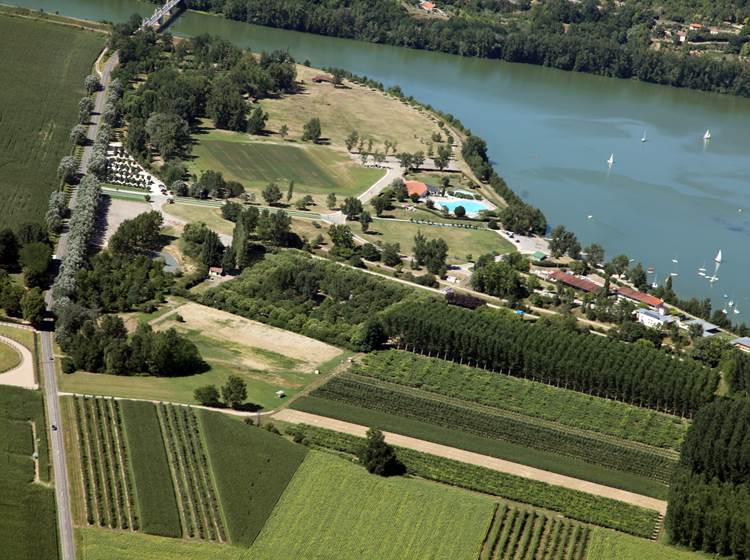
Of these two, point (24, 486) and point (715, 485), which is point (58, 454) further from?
point (715, 485)

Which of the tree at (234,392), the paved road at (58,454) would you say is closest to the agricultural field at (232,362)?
the paved road at (58,454)

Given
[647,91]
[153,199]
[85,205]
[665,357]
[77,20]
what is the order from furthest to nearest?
[647,91]
[77,20]
[153,199]
[85,205]
[665,357]

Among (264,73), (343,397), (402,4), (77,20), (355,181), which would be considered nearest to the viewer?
(343,397)

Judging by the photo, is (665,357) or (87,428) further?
(665,357)

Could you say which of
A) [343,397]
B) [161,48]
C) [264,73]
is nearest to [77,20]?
[161,48]

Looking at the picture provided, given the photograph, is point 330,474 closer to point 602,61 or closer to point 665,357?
point 665,357

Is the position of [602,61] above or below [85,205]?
above

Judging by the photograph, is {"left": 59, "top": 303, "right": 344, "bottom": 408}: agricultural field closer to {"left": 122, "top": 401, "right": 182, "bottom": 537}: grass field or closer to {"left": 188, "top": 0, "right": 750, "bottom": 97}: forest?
{"left": 122, "top": 401, "right": 182, "bottom": 537}: grass field

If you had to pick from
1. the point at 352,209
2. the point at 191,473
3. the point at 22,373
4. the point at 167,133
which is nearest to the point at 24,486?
the point at 191,473

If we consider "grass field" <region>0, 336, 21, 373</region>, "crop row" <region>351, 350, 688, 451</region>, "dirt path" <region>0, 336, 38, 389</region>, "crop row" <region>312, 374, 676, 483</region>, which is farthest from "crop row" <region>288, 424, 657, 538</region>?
"grass field" <region>0, 336, 21, 373</region>
